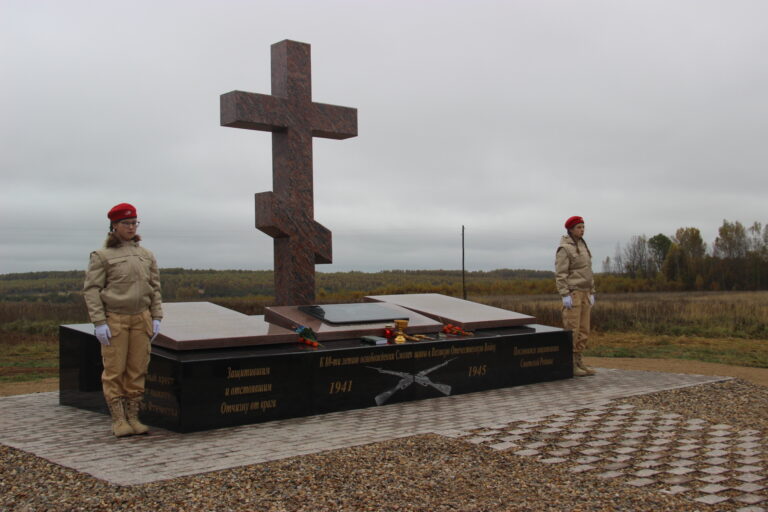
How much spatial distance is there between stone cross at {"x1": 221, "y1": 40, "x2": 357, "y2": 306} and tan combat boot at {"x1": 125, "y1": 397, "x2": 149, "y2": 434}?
315 cm

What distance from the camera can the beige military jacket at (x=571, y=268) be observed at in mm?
9086

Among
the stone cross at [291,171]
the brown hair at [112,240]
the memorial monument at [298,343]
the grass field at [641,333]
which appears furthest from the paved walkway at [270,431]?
the grass field at [641,333]

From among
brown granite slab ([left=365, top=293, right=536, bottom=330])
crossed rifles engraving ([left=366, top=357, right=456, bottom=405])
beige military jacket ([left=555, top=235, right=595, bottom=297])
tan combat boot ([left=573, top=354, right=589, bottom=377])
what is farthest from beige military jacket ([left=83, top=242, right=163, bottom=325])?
tan combat boot ([left=573, top=354, right=589, bottom=377])

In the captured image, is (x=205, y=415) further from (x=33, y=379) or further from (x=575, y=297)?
(x=33, y=379)

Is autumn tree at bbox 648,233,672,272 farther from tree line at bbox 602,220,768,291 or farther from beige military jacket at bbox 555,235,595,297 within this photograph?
beige military jacket at bbox 555,235,595,297

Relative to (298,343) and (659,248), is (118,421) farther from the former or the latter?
(659,248)

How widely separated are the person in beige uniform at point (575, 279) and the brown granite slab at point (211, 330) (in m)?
3.64

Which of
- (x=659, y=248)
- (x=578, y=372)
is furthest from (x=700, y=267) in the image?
(x=578, y=372)

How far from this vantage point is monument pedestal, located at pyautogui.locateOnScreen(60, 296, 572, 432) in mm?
6246

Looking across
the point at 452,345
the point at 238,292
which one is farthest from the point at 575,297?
the point at 238,292

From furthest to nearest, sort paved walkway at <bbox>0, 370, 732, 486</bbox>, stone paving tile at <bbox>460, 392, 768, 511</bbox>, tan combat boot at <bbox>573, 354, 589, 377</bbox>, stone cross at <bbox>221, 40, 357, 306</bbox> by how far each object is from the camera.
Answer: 1. tan combat boot at <bbox>573, 354, 589, 377</bbox>
2. stone cross at <bbox>221, 40, 357, 306</bbox>
3. paved walkway at <bbox>0, 370, 732, 486</bbox>
4. stone paving tile at <bbox>460, 392, 768, 511</bbox>

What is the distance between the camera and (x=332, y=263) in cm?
939

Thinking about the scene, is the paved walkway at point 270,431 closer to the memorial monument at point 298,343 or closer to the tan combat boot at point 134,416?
the tan combat boot at point 134,416

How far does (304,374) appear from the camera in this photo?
6.77 m
